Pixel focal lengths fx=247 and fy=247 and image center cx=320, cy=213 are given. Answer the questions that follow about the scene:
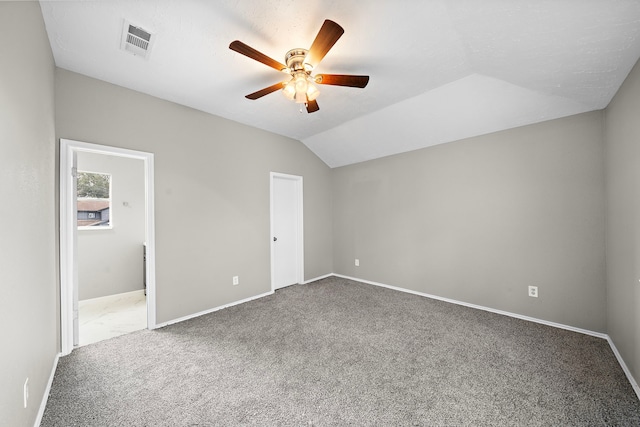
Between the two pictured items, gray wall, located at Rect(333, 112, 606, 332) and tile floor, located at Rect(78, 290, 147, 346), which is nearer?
gray wall, located at Rect(333, 112, 606, 332)

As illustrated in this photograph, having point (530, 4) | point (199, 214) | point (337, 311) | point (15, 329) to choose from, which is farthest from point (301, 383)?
point (530, 4)

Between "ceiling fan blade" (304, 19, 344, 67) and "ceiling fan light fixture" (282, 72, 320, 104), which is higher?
"ceiling fan blade" (304, 19, 344, 67)

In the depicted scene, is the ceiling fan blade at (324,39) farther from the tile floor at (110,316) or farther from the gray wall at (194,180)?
the tile floor at (110,316)

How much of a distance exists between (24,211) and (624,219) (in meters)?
4.28

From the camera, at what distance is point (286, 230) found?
4.47 metres

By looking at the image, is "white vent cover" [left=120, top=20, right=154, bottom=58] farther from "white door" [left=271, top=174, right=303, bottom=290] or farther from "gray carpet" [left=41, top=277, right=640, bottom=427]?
"gray carpet" [left=41, top=277, right=640, bottom=427]

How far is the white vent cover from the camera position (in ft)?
6.12

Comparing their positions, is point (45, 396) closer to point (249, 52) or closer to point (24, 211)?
point (24, 211)

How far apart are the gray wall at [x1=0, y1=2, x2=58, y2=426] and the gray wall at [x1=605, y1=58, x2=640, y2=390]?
384 cm

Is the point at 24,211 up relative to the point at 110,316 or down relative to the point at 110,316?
up

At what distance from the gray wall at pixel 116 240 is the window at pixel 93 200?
3.8 inches

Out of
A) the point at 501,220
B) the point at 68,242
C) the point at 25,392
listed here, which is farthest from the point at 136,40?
the point at 501,220

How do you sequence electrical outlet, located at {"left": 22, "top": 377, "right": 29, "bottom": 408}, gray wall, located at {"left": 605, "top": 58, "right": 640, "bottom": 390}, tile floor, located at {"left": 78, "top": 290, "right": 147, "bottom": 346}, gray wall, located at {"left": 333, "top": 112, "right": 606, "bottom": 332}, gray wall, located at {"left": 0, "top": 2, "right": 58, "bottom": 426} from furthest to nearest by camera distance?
tile floor, located at {"left": 78, "top": 290, "right": 147, "bottom": 346}
gray wall, located at {"left": 333, "top": 112, "right": 606, "bottom": 332}
gray wall, located at {"left": 605, "top": 58, "right": 640, "bottom": 390}
electrical outlet, located at {"left": 22, "top": 377, "right": 29, "bottom": 408}
gray wall, located at {"left": 0, "top": 2, "right": 58, "bottom": 426}

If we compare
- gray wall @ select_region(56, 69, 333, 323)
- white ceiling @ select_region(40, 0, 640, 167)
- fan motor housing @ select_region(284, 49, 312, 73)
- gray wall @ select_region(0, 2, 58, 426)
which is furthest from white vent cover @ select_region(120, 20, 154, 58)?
fan motor housing @ select_region(284, 49, 312, 73)
